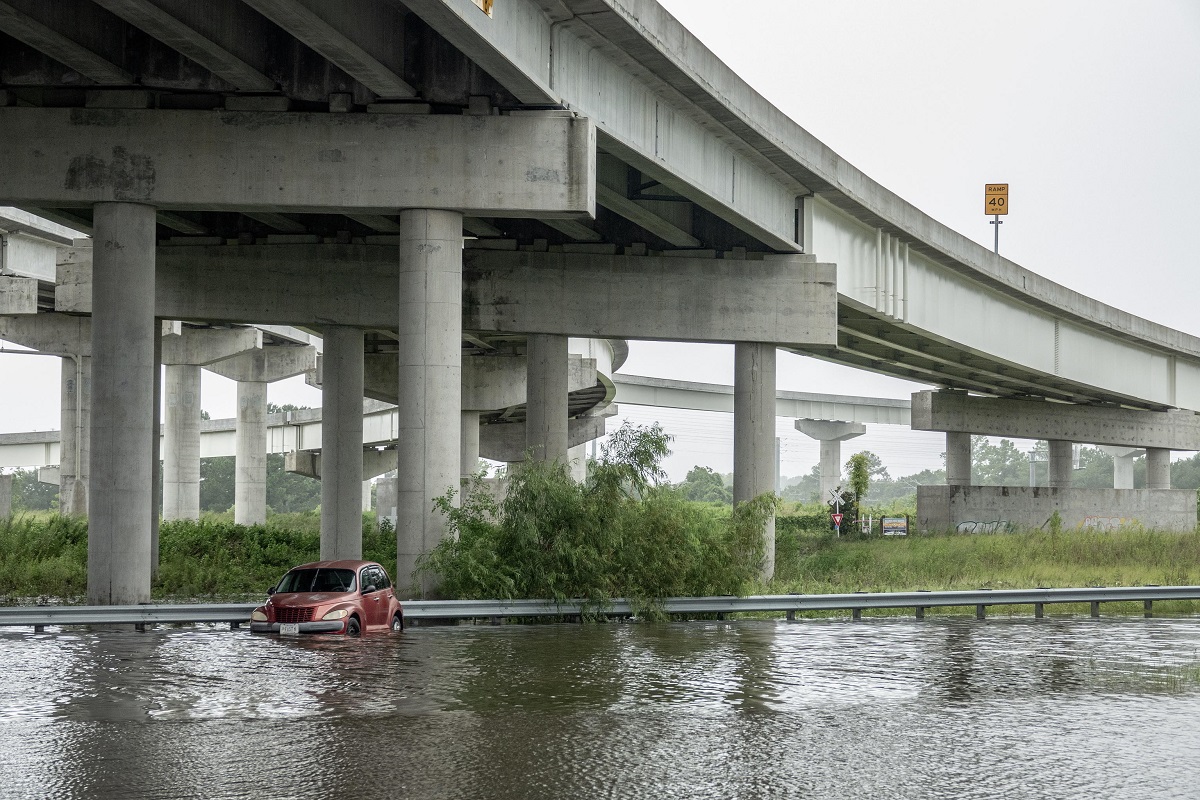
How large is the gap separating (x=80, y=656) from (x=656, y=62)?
1374 centimetres

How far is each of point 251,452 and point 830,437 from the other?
5576cm

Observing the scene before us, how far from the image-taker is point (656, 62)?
2448 centimetres

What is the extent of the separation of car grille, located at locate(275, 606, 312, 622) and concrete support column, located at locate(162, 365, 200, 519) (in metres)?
41.5

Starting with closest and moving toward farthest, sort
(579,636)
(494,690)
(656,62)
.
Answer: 1. (494,690)
2. (579,636)
3. (656,62)

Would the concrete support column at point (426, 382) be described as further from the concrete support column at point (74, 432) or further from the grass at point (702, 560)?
the concrete support column at point (74, 432)

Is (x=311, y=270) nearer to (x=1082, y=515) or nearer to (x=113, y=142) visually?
(x=113, y=142)

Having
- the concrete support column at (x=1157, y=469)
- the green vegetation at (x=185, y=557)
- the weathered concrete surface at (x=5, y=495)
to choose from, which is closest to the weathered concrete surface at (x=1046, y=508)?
the concrete support column at (x=1157, y=469)

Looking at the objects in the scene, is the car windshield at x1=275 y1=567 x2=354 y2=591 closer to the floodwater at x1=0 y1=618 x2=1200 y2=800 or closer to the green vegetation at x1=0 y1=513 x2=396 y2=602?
the floodwater at x1=0 y1=618 x2=1200 y2=800

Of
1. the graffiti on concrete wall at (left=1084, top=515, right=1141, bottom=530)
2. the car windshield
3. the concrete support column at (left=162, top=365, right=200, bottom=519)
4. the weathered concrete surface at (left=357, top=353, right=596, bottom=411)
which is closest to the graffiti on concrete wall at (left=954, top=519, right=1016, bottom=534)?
the graffiti on concrete wall at (left=1084, top=515, right=1141, bottom=530)

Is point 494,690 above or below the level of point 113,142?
below

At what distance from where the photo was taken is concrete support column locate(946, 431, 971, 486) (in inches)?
2534

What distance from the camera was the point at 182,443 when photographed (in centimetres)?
6094

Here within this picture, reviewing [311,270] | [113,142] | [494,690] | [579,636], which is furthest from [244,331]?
[494,690]

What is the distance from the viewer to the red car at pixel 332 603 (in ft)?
66.8
